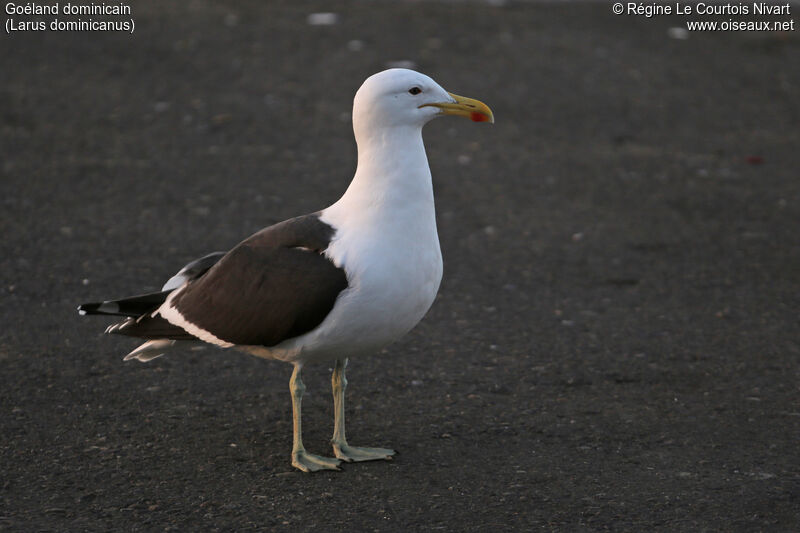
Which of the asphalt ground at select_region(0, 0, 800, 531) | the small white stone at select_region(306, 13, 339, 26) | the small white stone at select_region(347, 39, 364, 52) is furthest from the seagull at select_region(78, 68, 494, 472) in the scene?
the small white stone at select_region(306, 13, 339, 26)

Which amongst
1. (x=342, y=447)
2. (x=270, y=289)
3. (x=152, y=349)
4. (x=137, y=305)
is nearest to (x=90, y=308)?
(x=137, y=305)

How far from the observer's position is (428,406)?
208 inches

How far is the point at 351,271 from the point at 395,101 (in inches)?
29.8

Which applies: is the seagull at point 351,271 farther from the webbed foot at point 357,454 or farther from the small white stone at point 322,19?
the small white stone at point 322,19

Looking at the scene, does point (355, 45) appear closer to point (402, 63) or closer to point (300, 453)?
point (402, 63)

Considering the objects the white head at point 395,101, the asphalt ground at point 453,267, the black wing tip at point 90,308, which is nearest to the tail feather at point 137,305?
the black wing tip at point 90,308

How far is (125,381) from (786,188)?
5.56 m

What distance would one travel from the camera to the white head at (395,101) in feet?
14.9

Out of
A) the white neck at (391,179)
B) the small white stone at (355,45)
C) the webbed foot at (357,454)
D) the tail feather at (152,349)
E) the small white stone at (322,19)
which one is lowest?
the webbed foot at (357,454)

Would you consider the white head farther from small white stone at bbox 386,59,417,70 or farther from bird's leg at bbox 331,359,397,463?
small white stone at bbox 386,59,417,70

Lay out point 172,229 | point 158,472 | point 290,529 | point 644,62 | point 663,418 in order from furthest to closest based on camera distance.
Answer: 1. point 644,62
2. point 172,229
3. point 663,418
4. point 158,472
5. point 290,529

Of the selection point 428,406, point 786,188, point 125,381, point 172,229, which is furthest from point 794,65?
point 125,381

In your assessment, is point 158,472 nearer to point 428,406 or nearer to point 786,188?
point 428,406

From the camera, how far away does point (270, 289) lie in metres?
4.55
